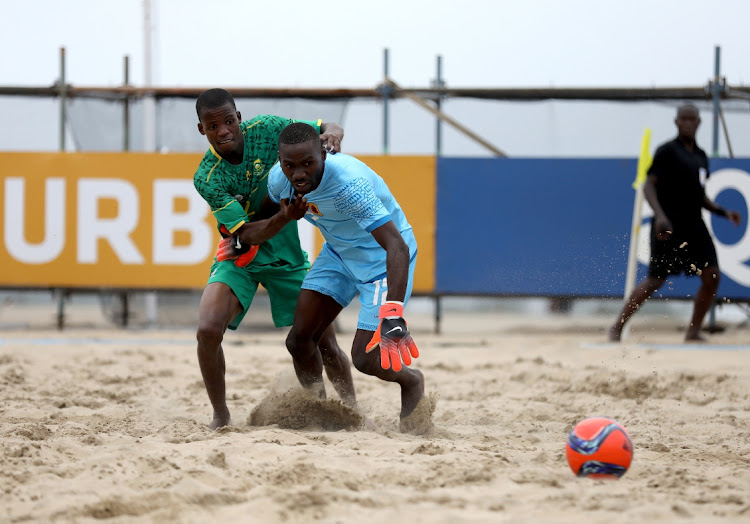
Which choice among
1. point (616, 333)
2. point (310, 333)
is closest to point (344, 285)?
point (310, 333)

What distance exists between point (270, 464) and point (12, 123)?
6.80 meters

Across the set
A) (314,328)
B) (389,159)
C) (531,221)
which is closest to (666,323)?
(531,221)

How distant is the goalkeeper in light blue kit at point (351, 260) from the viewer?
3.74 metres

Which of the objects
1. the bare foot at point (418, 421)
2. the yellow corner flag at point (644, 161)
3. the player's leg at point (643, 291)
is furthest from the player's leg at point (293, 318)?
the yellow corner flag at point (644, 161)

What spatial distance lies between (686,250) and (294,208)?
15.0ft

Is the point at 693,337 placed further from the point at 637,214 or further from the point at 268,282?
the point at 268,282

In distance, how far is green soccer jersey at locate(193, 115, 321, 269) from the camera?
4.15 meters

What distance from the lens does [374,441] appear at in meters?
3.67

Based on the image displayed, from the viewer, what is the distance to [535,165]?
27.3 feet

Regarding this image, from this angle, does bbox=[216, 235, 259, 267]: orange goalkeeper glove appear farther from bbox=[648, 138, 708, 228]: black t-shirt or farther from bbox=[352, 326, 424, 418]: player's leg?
bbox=[648, 138, 708, 228]: black t-shirt

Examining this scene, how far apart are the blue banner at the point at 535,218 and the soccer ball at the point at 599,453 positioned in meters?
5.18

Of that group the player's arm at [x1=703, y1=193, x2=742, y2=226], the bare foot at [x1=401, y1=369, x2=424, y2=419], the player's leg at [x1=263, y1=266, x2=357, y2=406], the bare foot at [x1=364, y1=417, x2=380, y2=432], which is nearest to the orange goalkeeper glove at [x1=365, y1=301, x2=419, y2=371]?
the bare foot at [x1=401, y1=369, x2=424, y2=419]

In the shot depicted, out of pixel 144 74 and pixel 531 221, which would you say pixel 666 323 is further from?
pixel 144 74

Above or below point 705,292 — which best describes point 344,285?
above
